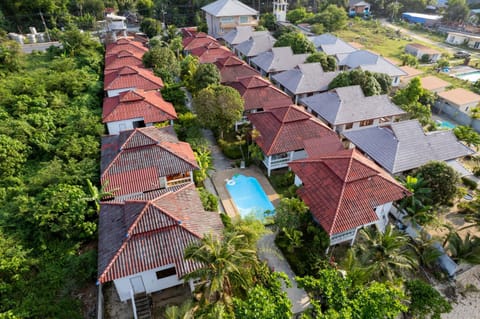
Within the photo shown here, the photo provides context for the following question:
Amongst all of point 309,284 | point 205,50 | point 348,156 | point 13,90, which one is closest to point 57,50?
point 13,90

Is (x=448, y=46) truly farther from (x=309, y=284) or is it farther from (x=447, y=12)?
(x=309, y=284)

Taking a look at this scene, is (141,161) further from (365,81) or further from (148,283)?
(365,81)

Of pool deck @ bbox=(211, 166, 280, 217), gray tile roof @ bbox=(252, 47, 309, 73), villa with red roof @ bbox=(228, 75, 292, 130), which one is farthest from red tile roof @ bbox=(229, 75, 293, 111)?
gray tile roof @ bbox=(252, 47, 309, 73)

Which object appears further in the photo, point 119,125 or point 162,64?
point 162,64

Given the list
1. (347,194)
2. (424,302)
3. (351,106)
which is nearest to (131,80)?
(351,106)

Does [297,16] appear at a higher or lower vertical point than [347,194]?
higher

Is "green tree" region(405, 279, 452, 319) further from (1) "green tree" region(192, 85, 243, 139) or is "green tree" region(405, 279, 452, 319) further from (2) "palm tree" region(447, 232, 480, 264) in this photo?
(1) "green tree" region(192, 85, 243, 139)

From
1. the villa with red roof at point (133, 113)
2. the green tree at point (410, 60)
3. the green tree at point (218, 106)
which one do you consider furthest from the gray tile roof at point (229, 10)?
the green tree at point (218, 106)
